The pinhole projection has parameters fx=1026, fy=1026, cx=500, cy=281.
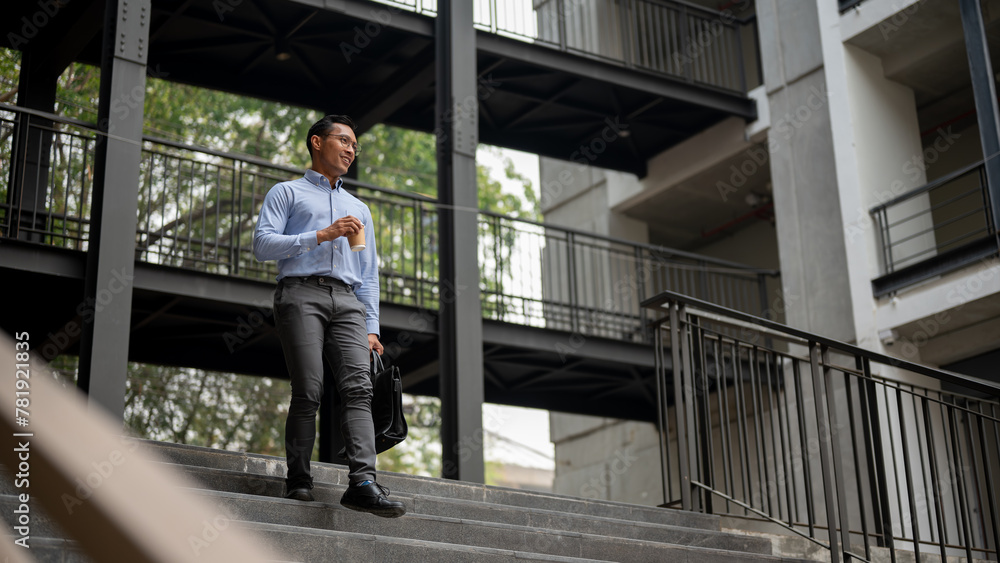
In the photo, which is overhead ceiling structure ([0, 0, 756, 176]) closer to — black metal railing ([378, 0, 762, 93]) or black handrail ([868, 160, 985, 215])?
black metal railing ([378, 0, 762, 93])

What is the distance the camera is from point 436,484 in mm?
5562

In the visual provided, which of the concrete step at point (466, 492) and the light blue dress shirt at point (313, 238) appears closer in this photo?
the light blue dress shirt at point (313, 238)

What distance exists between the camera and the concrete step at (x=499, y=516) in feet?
14.9

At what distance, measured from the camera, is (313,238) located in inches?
171

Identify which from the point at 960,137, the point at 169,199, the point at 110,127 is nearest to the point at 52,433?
the point at 110,127

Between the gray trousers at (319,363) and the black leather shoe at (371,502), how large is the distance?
0.06 meters

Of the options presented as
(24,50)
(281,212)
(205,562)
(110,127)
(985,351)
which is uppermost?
(24,50)

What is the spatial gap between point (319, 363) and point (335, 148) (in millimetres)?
994

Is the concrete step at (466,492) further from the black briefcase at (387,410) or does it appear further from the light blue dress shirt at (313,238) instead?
the light blue dress shirt at (313,238)

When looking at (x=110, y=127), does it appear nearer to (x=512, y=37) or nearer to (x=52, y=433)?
(x=512, y=37)

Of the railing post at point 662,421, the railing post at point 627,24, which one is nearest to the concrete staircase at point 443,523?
the railing post at point 662,421

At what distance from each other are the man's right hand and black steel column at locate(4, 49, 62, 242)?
6479 millimetres

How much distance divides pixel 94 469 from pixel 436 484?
435 centimetres

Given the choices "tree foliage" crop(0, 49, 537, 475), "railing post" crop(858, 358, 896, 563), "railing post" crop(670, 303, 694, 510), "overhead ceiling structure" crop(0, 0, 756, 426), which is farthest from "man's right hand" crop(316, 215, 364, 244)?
"tree foliage" crop(0, 49, 537, 475)
